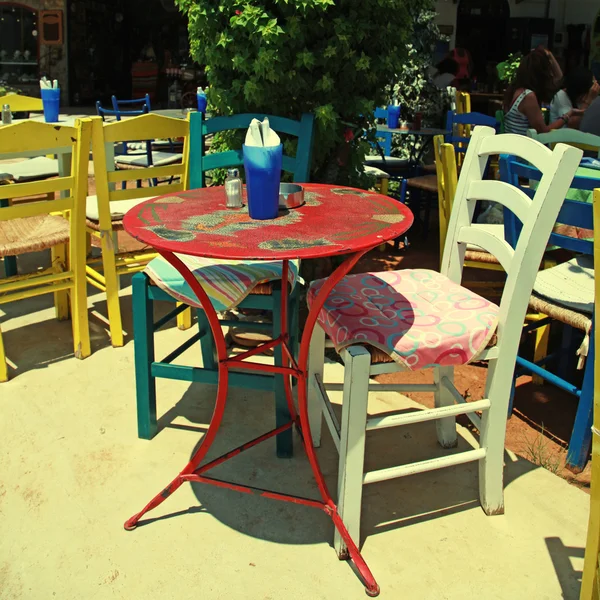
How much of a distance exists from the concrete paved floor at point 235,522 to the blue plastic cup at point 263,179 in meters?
0.92

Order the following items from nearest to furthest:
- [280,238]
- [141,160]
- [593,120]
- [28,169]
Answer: [280,238] < [28,169] < [593,120] < [141,160]

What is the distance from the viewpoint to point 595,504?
1.50 metres

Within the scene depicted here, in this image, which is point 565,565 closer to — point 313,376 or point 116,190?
point 313,376

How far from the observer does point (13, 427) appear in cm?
259

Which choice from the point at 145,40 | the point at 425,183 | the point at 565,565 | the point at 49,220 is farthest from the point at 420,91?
the point at 145,40

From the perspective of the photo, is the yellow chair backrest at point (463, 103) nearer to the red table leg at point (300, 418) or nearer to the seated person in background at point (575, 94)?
the seated person in background at point (575, 94)

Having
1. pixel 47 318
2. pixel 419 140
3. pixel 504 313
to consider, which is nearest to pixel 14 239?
pixel 47 318

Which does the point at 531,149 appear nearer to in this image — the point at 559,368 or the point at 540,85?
the point at 559,368

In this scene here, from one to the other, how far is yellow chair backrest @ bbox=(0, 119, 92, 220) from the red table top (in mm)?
825

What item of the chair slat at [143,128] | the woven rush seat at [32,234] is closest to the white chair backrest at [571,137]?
the chair slat at [143,128]

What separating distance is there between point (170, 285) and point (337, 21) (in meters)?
1.40

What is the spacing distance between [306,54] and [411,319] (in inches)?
57.3

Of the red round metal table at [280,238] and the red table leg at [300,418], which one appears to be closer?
the red round metal table at [280,238]

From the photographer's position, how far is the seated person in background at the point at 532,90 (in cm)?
485
